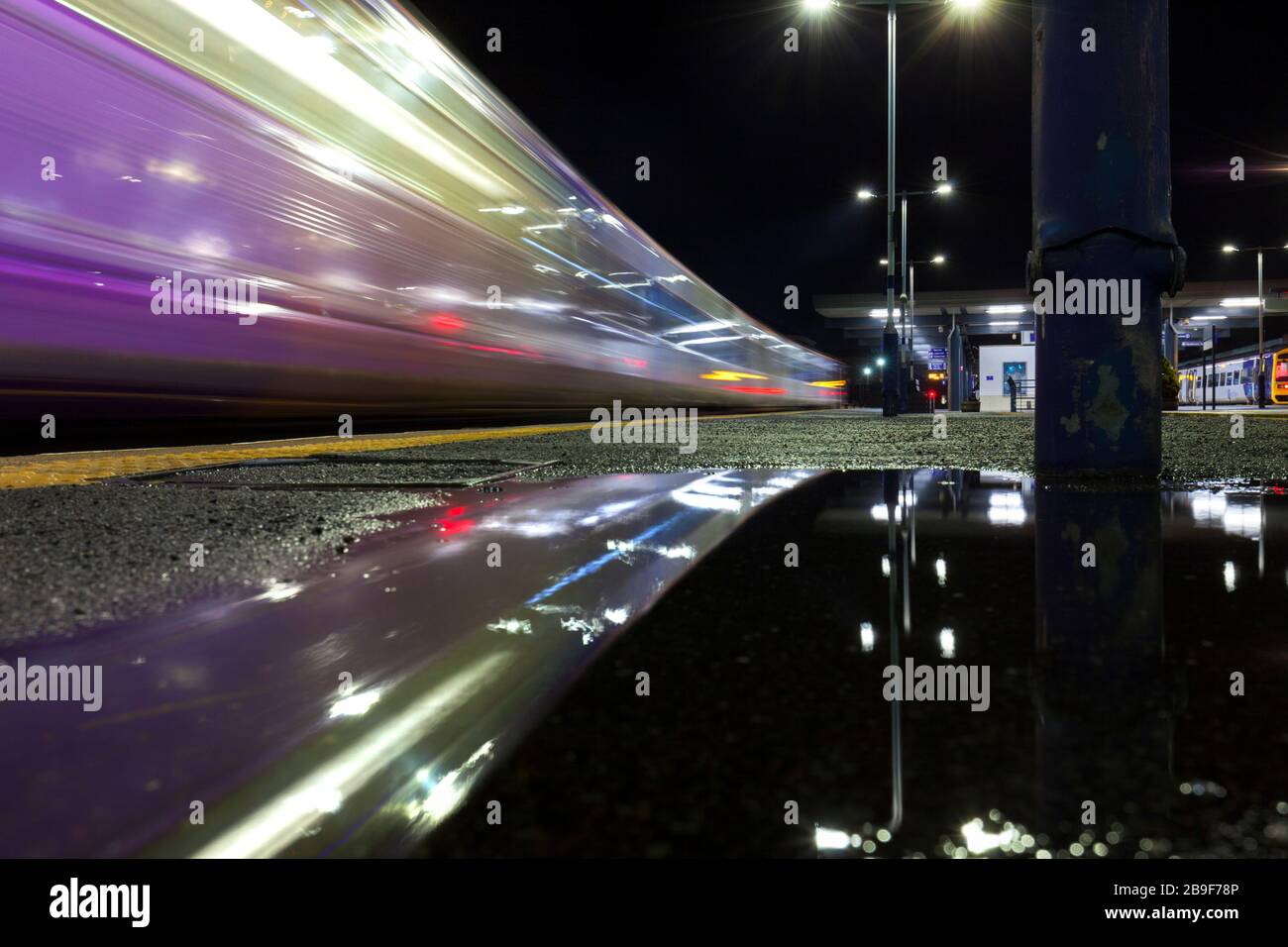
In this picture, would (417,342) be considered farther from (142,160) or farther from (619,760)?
(619,760)

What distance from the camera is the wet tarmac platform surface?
923 mm

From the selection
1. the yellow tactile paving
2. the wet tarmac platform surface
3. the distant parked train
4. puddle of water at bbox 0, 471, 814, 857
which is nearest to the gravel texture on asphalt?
the wet tarmac platform surface

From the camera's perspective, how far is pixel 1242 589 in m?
1.99

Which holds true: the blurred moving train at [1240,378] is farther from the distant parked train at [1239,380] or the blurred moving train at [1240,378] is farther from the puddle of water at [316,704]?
the puddle of water at [316,704]

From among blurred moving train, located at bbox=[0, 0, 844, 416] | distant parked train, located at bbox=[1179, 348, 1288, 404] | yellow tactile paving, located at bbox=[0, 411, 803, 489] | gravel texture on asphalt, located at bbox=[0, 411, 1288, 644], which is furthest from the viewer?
distant parked train, located at bbox=[1179, 348, 1288, 404]

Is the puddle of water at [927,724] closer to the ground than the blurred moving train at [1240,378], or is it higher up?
closer to the ground

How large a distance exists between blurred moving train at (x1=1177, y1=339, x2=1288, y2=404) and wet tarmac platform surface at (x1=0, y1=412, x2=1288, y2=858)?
91.6 feet

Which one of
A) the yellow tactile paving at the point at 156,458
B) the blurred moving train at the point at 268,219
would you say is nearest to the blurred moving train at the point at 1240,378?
the blurred moving train at the point at 268,219

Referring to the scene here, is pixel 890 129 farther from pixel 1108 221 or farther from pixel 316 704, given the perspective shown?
pixel 316 704

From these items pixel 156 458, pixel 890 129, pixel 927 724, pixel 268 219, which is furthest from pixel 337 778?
pixel 890 129

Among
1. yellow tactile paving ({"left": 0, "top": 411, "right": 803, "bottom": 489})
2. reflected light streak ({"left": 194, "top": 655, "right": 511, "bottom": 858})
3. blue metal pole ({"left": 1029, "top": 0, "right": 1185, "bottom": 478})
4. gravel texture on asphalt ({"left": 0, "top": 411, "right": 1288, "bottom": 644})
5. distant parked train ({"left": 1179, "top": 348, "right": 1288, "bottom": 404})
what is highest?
distant parked train ({"left": 1179, "top": 348, "right": 1288, "bottom": 404})

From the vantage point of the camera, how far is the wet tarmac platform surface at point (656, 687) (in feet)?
3.03

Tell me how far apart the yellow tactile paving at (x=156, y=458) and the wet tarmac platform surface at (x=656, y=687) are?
1838 mm

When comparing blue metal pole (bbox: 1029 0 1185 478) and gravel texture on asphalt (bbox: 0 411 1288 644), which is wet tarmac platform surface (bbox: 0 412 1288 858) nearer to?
gravel texture on asphalt (bbox: 0 411 1288 644)
